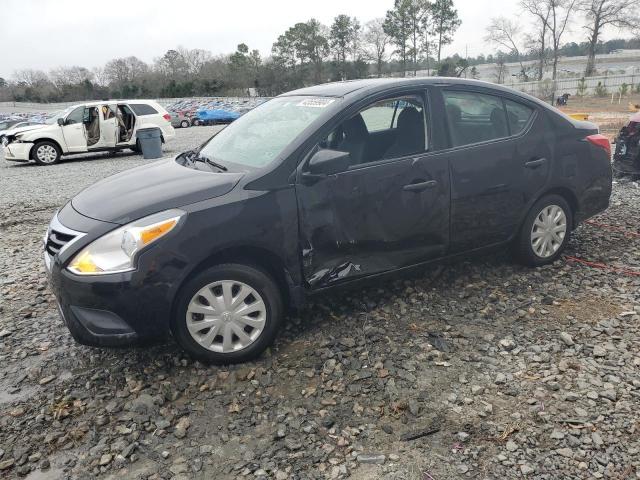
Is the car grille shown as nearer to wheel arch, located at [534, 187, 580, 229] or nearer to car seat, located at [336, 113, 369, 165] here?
car seat, located at [336, 113, 369, 165]

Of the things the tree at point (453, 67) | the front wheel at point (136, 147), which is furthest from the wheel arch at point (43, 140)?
the tree at point (453, 67)

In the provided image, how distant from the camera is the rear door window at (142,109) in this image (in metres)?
15.5

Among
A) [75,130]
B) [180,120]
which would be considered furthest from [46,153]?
[180,120]

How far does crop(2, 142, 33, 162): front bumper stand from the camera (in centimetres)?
1459

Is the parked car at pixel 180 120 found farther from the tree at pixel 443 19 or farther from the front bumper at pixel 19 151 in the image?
the tree at pixel 443 19

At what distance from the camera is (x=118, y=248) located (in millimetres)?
3000

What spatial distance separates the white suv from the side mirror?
13.4m

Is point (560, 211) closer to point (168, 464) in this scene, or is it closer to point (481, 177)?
point (481, 177)

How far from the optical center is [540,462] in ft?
8.09

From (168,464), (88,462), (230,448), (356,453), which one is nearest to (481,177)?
(356,453)

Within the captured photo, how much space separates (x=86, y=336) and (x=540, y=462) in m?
2.55

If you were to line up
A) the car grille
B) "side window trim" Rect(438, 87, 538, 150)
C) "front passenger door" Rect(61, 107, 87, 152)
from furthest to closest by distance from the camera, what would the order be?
1. "front passenger door" Rect(61, 107, 87, 152)
2. "side window trim" Rect(438, 87, 538, 150)
3. the car grille

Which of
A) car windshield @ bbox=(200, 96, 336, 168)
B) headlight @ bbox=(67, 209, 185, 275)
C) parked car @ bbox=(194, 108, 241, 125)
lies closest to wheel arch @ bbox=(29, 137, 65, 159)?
car windshield @ bbox=(200, 96, 336, 168)

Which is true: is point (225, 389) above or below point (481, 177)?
below
